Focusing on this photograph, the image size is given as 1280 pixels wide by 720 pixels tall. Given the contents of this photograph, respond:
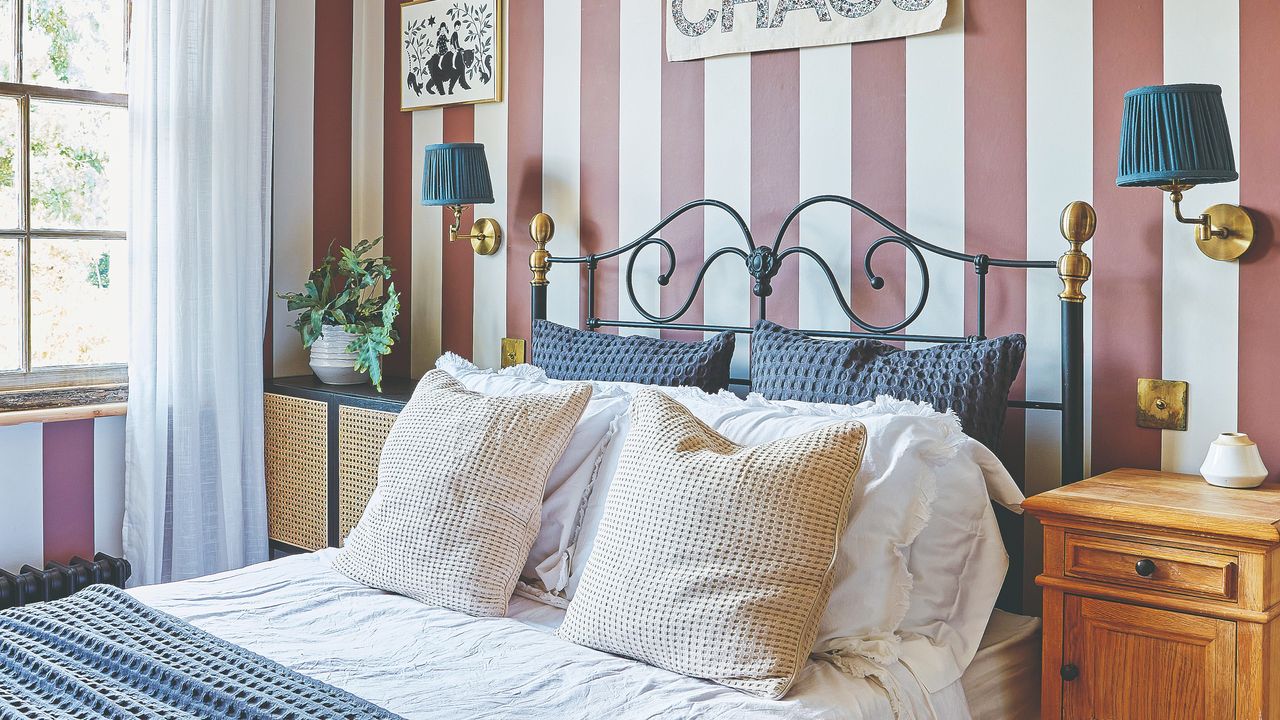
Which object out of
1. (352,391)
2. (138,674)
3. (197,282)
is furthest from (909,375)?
(197,282)

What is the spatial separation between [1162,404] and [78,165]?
2782 millimetres

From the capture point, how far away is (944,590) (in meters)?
1.82

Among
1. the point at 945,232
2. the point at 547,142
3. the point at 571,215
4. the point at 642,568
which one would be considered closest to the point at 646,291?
the point at 571,215

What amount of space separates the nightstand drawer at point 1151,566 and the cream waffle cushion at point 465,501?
3.02ft

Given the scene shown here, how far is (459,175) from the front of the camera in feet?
9.61

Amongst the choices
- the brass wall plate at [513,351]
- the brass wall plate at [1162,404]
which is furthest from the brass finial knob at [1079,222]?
the brass wall plate at [513,351]

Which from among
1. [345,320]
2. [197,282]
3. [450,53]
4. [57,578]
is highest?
[450,53]

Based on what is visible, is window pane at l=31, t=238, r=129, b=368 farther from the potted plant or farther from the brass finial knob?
the brass finial knob

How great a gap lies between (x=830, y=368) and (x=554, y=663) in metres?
0.82

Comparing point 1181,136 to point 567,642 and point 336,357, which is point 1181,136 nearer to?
point 567,642

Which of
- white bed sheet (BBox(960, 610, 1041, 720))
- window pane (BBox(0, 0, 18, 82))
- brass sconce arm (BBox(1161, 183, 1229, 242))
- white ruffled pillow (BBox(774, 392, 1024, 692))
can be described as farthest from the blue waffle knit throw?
window pane (BBox(0, 0, 18, 82))

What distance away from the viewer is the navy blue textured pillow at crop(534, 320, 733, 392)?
2.39 m

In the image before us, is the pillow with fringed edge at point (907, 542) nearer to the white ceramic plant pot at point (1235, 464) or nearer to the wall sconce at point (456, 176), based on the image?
the white ceramic plant pot at point (1235, 464)

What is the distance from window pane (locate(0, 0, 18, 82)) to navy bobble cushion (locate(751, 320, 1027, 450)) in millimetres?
2170
